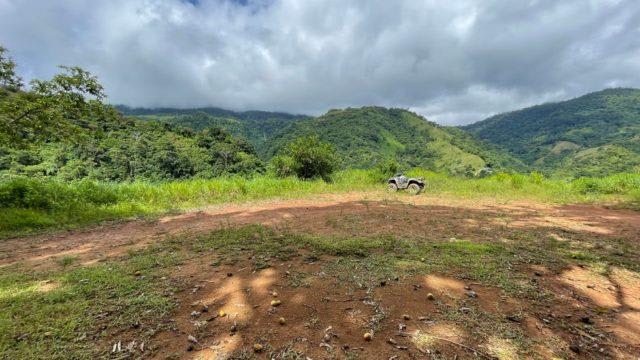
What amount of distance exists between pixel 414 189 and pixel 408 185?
1.45 ft

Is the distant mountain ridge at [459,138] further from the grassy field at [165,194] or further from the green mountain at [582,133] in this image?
the grassy field at [165,194]

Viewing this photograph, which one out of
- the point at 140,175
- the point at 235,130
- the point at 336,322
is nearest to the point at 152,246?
the point at 336,322

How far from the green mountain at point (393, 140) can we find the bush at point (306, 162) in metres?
67.9

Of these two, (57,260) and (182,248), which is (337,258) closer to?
(182,248)

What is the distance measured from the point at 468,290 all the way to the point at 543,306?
645 millimetres

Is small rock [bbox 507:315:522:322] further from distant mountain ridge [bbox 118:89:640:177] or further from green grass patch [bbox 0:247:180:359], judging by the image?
distant mountain ridge [bbox 118:89:640:177]

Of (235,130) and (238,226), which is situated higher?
(235,130)

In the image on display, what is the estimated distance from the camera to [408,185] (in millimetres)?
14039

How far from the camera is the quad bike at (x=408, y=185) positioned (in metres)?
13.6

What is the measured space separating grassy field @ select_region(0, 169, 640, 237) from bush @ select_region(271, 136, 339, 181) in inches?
94.1

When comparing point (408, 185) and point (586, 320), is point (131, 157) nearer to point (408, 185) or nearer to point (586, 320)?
point (408, 185)

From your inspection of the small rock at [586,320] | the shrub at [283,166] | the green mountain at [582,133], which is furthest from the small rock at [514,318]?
the green mountain at [582,133]

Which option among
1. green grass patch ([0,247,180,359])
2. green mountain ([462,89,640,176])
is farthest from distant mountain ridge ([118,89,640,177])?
green grass patch ([0,247,180,359])

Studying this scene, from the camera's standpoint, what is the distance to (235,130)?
544ft
